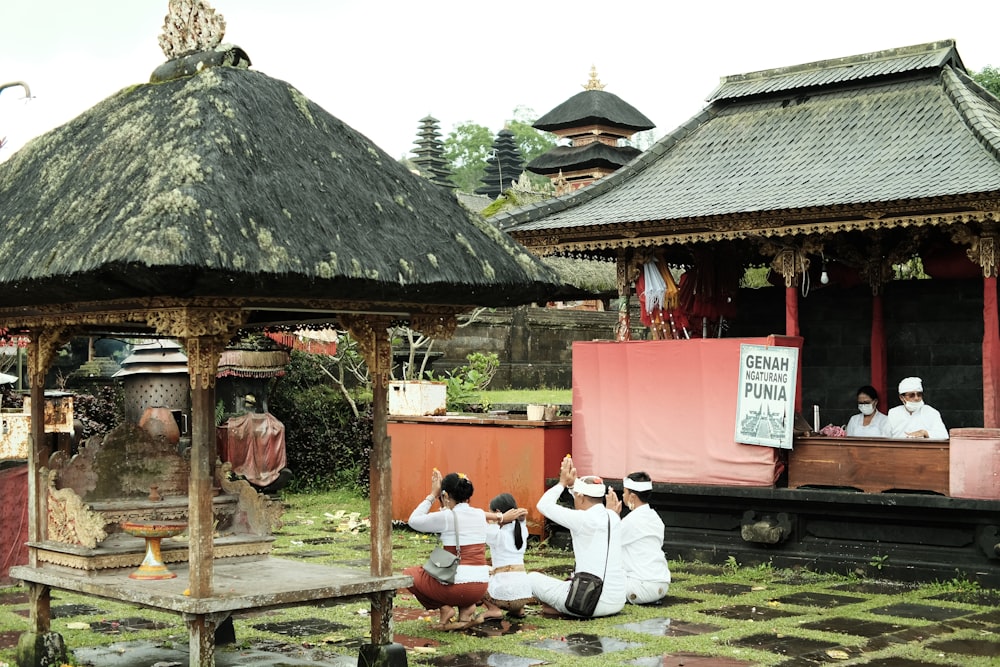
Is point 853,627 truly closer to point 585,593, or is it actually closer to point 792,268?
point 585,593

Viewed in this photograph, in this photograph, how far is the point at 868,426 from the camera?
16.2m

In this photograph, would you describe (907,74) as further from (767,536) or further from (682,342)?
(767,536)

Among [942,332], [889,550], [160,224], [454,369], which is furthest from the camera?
[454,369]

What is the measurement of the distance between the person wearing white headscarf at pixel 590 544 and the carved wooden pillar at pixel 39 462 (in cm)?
424

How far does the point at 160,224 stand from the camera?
8.27 m

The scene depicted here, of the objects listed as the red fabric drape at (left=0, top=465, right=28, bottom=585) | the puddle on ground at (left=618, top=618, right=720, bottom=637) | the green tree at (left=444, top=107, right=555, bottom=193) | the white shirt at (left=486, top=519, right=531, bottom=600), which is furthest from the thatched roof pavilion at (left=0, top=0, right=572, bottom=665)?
the green tree at (left=444, top=107, right=555, bottom=193)

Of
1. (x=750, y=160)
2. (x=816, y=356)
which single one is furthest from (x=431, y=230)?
(x=816, y=356)

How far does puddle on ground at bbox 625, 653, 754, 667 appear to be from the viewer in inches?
395

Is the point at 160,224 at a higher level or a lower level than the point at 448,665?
higher

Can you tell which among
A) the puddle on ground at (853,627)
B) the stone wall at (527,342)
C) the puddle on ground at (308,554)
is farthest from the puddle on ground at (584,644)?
the stone wall at (527,342)

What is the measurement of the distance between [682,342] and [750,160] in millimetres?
2995

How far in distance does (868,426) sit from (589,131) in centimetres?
3407

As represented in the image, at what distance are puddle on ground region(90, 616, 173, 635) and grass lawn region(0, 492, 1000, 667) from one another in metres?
0.03

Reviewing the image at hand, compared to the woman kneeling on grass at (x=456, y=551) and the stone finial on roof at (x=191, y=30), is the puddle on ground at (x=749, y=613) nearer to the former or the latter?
the woman kneeling on grass at (x=456, y=551)
